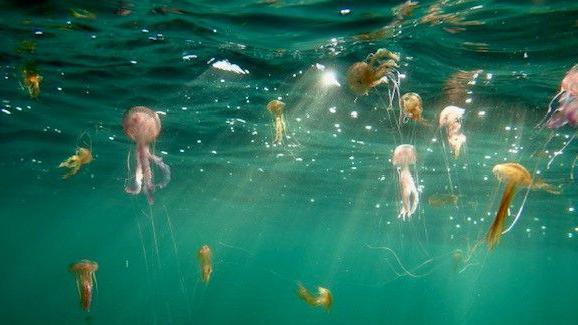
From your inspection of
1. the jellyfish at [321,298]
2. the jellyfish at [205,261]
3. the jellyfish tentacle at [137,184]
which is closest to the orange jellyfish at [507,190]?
the jellyfish tentacle at [137,184]

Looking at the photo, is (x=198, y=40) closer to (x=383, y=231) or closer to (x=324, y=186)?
(x=324, y=186)

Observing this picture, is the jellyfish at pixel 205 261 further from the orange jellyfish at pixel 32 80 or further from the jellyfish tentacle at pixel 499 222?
the orange jellyfish at pixel 32 80

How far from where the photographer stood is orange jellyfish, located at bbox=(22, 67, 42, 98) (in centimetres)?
1057

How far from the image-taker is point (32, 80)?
→ 11.1 meters

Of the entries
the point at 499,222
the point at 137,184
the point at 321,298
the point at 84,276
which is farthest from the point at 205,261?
the point at 499,222

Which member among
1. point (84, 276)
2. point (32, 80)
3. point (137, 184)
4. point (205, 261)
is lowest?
point (205, 261)

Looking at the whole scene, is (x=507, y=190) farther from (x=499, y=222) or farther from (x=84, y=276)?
(x=84, y=276)

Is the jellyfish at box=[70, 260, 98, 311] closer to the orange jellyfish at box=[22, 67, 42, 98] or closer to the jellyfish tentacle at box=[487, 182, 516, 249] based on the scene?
the jellyfish tentacle at box=[487, 182, 516, 249]

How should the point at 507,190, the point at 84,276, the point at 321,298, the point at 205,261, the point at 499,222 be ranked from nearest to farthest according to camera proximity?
1. the point at 499,222
2. the point at 507,190
3. the point at 84,276
4. the point at 205,261
5. the point at 321,298

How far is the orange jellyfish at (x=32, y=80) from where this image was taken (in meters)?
10.6

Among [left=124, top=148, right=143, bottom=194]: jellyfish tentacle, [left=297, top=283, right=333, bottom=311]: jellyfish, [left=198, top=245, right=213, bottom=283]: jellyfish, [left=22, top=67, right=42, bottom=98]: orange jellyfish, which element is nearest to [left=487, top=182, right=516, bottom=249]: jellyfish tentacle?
[left=124, top=148, right=143, bottom=194]: jellyfish tentacle

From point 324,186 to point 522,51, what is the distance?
1644 cm

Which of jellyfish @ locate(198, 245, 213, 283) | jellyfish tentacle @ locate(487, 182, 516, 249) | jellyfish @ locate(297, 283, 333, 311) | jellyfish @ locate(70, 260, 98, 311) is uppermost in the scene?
jellyfish tentacle @ locate(487, 182, 516, 249)

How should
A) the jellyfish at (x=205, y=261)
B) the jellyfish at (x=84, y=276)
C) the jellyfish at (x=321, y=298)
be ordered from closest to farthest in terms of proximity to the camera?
the jellyfish at (x=84, y=276) → the jellyfish at (x=205, y=261) → the jellyfish at (x=321, y=298)
